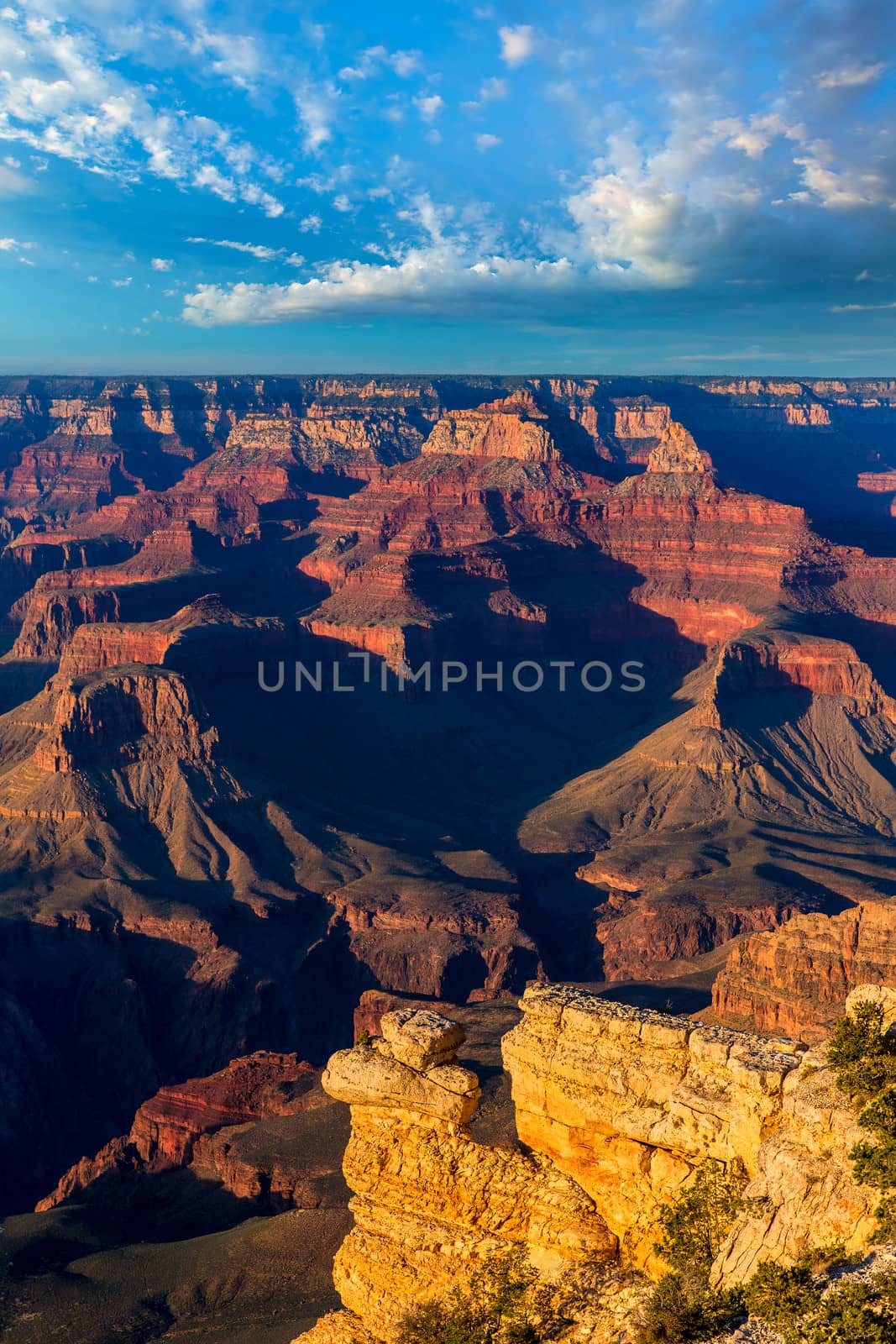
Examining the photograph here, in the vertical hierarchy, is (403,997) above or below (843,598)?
below

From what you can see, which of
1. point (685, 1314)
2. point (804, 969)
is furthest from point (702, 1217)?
point (804, 969)

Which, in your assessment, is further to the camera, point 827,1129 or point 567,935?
point 567,935

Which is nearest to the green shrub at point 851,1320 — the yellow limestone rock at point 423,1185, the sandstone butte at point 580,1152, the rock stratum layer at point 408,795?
the sandstone butte at point 580,1152

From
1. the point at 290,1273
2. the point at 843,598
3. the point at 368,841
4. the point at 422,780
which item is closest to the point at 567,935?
the point at 368,841

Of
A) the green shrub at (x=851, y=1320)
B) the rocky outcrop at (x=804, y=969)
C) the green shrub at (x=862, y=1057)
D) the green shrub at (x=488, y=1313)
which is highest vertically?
the green shrub at (x=862, y=1057)

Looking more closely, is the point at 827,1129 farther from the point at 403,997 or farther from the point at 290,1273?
the point at 403,997

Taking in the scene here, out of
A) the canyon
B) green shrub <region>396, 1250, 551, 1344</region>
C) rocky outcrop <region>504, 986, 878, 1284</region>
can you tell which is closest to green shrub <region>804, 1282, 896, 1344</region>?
rocky outcrop <region>504, 986, 878, 1284</region>

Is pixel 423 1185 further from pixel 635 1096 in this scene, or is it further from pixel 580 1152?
pixel 635 1096

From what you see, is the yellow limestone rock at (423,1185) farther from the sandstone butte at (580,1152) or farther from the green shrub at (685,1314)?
the green shrub at (685,1314)
